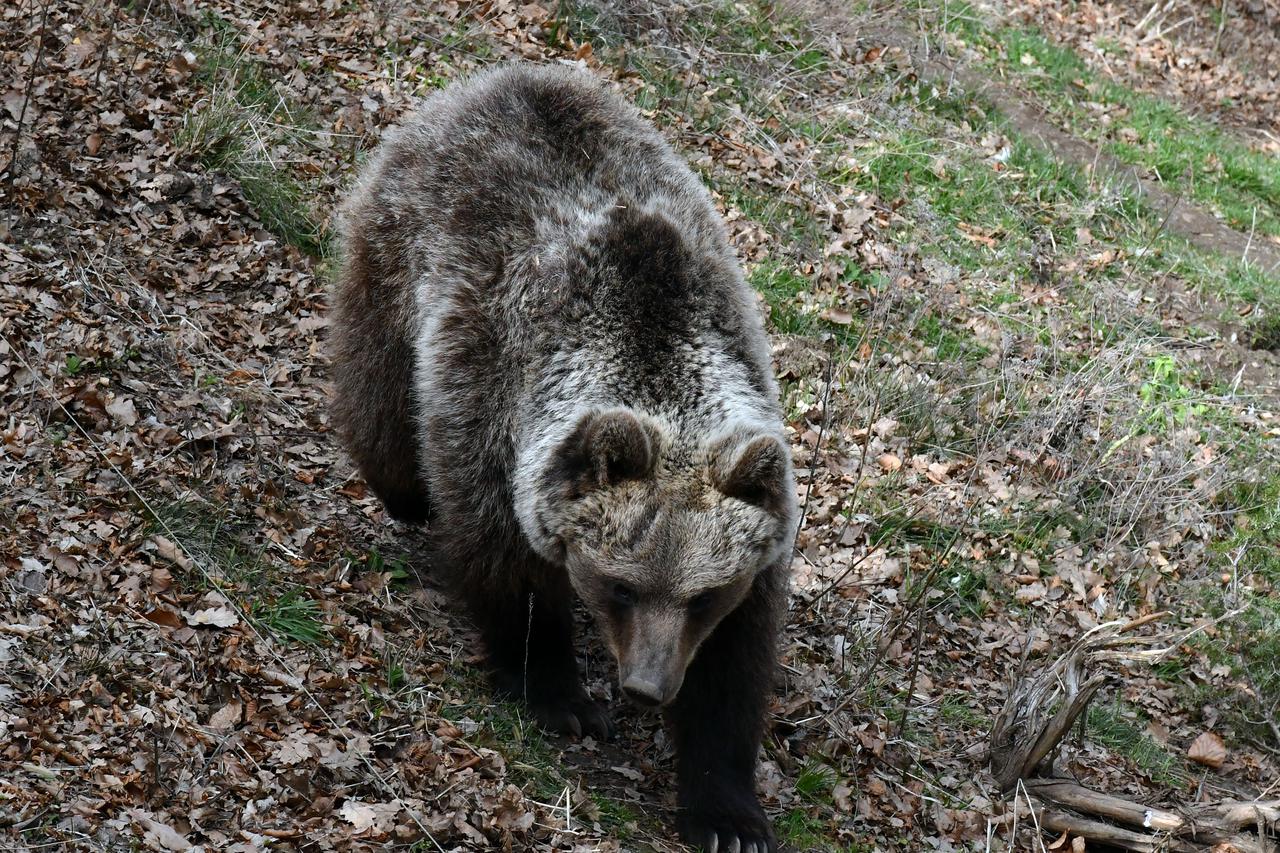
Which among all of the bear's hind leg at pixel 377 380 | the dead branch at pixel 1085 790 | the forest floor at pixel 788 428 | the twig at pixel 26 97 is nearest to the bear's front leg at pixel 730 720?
the forest floor at pixel 788 428

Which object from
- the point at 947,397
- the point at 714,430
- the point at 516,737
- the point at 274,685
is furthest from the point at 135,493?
the point at 947,397

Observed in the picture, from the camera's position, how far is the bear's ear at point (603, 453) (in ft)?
17.5

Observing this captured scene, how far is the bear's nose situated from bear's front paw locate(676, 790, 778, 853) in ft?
3.16

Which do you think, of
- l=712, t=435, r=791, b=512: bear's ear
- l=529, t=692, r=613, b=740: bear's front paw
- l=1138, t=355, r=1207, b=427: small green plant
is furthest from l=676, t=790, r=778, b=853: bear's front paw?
l=1138, t=355, r=1207, b=427: small green plant

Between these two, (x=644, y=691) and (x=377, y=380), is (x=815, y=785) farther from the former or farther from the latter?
(x=377, y=380)

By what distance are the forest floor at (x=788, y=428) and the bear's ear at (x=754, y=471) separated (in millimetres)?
1593

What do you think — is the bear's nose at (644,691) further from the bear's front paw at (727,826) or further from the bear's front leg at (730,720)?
the bear's front paw at (727,826)

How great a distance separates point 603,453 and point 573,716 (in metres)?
1.75

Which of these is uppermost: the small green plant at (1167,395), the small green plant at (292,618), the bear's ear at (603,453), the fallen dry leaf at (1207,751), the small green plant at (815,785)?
the bear's ear at (603,453)

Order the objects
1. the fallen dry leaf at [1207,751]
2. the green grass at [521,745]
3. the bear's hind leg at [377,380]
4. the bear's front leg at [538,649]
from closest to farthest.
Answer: the green grass at [521,745], the bear's front leg at [538,649], the bear's hind leg at [377,380], the fallen dry leaf at [1207,751]

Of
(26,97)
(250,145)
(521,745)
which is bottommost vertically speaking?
(521,745)

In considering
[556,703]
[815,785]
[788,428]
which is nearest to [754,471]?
[556,703]

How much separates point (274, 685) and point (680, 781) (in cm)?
200

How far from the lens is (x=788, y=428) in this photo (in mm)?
8922
